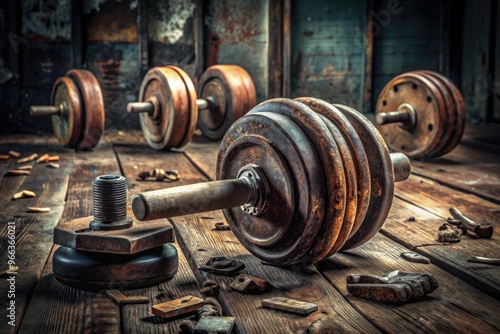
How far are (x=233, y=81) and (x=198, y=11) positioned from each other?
116 centimetres

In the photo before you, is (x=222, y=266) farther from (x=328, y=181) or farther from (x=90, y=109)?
(x=90, y=109)

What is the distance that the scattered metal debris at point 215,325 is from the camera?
6.20ft

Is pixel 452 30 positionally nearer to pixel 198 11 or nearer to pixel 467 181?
pixel 198 11

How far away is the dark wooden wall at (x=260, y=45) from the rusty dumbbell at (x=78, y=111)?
0.99 meters

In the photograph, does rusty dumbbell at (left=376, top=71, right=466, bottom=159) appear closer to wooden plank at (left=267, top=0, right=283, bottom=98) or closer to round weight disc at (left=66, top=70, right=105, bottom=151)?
wooden plank at (left=267, top=0, right=283, bottom=98)

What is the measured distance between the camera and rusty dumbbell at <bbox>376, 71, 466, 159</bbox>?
16.0ft

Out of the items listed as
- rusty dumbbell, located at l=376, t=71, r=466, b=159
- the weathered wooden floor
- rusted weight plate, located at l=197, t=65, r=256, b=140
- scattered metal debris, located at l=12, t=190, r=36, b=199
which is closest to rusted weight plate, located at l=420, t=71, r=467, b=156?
rusty dumbbell, located at l=376, t=71, r=466, b=159

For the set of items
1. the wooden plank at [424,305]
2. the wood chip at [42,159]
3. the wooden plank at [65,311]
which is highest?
the wood chip at [42,159]

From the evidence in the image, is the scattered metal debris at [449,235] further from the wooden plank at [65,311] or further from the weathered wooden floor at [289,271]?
the wooden plank at [65,311]

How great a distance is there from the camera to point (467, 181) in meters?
4.32

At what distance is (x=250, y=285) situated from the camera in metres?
2.29

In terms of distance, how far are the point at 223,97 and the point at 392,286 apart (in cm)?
397

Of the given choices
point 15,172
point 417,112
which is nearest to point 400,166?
point 417,112

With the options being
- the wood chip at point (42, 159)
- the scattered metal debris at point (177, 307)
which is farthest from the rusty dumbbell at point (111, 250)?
the wood chip at point (42, 159)
